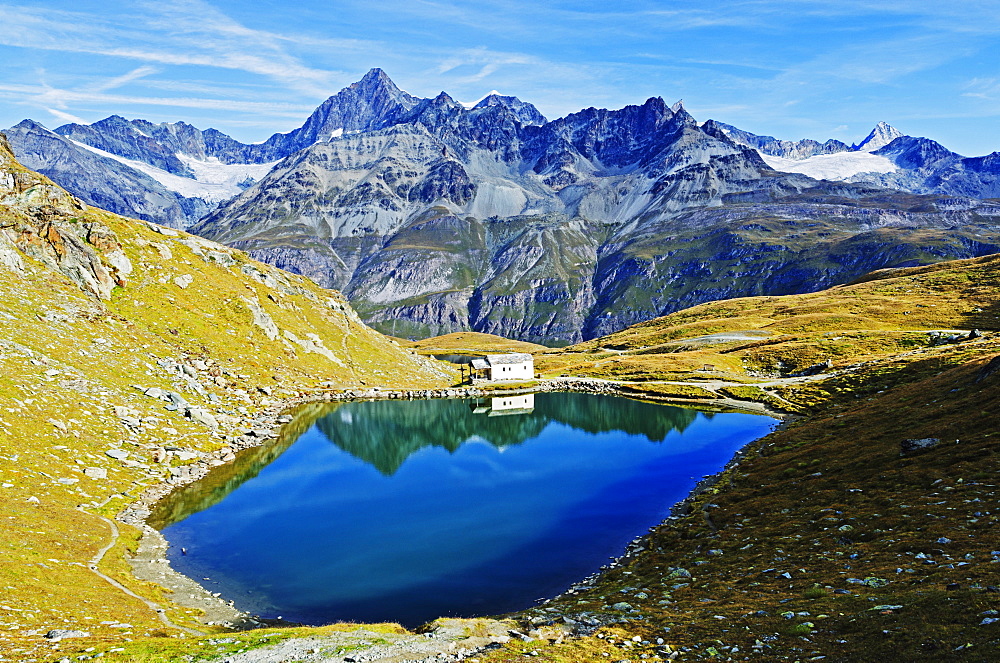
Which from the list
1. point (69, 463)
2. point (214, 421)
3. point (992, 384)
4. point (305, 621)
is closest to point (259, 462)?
point (214, 421)

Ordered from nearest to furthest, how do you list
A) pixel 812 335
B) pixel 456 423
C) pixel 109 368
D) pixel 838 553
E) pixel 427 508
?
pixel 838 553 < pixel 427 508 < pixel 109 368 < pixel 456 423 < pixel 812 335

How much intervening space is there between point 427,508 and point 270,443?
31.1 m

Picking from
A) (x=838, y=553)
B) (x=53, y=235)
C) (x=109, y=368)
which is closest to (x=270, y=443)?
(x=109, y=368)

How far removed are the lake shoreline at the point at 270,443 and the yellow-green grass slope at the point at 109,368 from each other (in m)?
1.41

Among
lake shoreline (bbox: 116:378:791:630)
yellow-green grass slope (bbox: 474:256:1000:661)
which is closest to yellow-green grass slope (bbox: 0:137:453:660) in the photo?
lake shoreline (bbox: 116:378:791:630)

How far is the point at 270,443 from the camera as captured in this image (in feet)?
260

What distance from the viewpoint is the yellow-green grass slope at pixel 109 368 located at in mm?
33406

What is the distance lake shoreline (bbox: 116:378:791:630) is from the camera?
36938 mm

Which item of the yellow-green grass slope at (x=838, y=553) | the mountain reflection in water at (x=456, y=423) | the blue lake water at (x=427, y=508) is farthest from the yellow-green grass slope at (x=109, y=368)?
the yellow-green grass slope at (x=838, y=553)

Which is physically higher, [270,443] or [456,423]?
[270,443]

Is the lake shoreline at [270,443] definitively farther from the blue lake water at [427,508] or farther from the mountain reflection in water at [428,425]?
the mountain reflection in water at [428,425]

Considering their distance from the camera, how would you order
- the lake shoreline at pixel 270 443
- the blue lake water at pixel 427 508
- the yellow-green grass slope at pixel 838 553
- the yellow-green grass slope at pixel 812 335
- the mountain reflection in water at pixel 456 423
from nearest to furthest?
1. the yellow-green grass slope at pixel 838 553
2. the lake shoreline at pixel 270 443
3. the blue lake water at pixel 427 508
4. the mountain reflection in water at pixel 456 423
5. the yellow-green grass slope at pixel 812 335

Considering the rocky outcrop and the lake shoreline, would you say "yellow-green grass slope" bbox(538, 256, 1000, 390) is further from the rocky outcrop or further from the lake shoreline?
the rocky outcrop

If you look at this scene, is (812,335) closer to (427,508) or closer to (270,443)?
(427,508)
